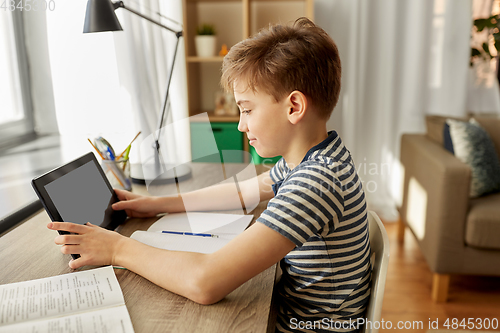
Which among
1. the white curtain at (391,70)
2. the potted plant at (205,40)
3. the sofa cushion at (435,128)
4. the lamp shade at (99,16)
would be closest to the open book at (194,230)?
the lamp shade at (99,16)

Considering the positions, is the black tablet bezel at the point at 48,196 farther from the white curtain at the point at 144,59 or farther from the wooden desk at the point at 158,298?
the white curtain at the point at 144,59

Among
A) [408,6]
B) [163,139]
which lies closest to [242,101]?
[163,139]

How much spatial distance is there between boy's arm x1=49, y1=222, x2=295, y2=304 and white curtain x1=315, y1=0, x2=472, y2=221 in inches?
85.7

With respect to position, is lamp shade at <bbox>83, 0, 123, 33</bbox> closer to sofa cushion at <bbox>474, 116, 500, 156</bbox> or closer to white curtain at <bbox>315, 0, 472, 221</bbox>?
white curtain at <bbox>315, 0, 472, 221</bbox>

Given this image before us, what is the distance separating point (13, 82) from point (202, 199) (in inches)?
32.6

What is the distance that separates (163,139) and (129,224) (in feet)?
1.29

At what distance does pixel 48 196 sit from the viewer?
2.84 ft

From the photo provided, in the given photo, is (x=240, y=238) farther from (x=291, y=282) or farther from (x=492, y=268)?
(x=492, y=268)

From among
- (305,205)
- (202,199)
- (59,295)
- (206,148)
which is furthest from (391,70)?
(59,295)

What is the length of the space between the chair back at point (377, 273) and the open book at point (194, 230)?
1.04 ft

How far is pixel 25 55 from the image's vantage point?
1.47m

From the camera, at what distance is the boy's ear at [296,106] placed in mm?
840

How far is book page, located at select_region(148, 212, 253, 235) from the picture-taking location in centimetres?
101

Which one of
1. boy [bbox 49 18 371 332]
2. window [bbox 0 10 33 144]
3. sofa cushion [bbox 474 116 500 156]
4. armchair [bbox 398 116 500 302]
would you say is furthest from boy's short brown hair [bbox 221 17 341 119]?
sofa cushion [bbox 474 116 500 156]
